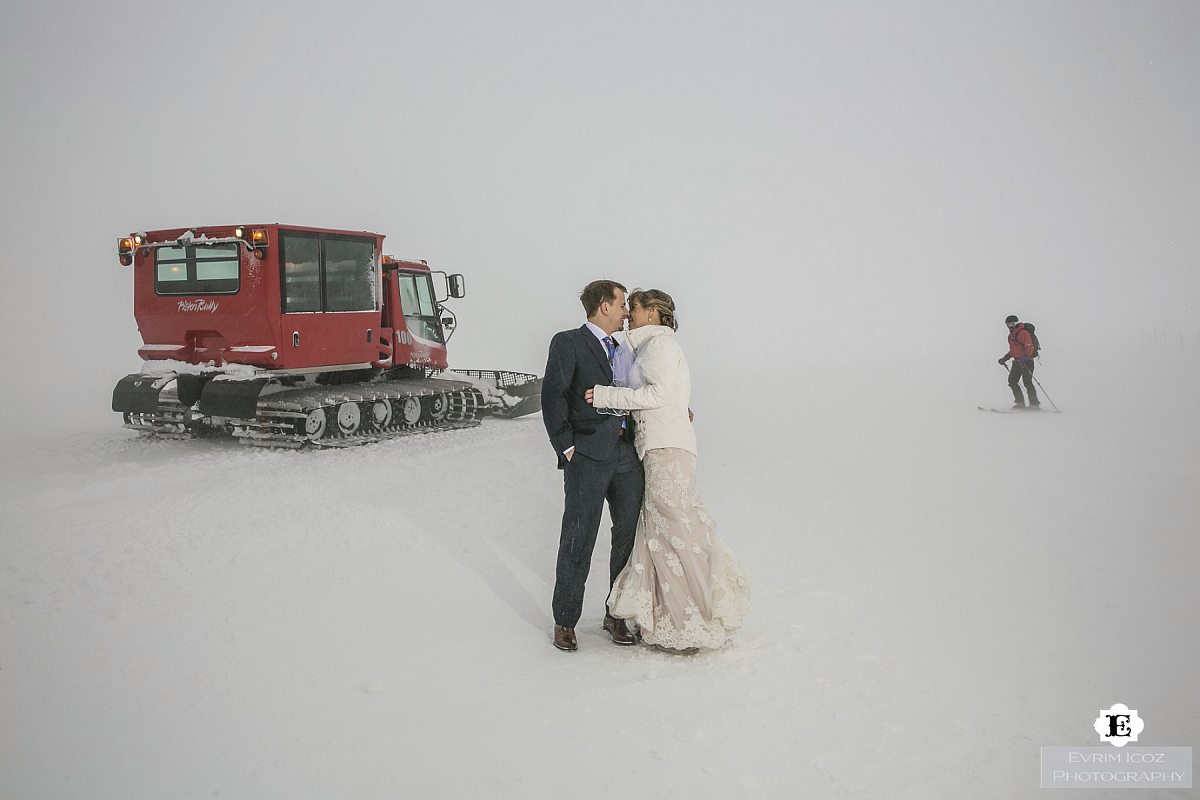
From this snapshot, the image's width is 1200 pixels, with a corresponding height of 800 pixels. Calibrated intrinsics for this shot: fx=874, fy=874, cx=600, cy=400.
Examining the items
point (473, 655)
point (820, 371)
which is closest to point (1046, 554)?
point (473, 655)

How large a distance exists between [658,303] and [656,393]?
52cm

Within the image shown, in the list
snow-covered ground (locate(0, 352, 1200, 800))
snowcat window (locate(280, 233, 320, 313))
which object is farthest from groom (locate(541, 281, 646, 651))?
snowcat window (locate(280, 233, 320, 313))

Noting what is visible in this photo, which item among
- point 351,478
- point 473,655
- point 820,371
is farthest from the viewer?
point 820,371

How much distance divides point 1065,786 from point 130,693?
3868 millimetres

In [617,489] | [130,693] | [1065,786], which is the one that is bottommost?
[1065,786]

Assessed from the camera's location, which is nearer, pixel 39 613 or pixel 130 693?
pixel 130 693

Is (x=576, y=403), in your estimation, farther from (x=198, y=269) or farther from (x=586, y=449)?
(x=198, y=269)

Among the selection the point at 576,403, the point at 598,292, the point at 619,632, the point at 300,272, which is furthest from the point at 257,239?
the point at 619,632

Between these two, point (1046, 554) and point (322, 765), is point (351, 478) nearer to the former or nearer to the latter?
point (322, 765)

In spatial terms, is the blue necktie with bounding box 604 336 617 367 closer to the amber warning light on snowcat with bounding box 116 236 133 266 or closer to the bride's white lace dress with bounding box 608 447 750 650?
the bride's white lace dress with bounding box 608 447 750 650

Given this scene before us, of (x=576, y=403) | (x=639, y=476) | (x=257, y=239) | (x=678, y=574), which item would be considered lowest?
(x=678, y=574)

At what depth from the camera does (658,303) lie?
463 cm

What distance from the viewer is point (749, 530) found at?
23.8 ft

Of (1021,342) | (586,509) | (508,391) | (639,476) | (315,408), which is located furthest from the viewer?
(1021,342)
